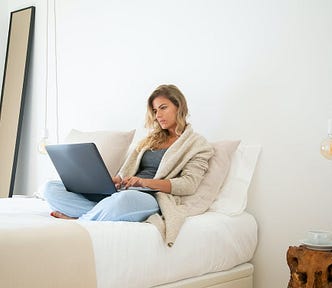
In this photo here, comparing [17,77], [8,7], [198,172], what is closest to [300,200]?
[198,172]

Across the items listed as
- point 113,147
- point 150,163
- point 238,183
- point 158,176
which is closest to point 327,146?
point 238,183

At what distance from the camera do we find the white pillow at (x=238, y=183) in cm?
240

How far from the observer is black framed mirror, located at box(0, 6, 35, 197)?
13.7ft

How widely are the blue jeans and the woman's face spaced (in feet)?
1.84

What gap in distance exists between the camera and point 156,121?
2.68m

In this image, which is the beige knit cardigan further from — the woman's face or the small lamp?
the small lamp

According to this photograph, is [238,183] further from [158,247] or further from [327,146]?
[158,247]

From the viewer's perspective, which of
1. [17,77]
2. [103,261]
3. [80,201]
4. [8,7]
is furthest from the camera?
[8,7]

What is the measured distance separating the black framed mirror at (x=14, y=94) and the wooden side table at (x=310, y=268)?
282 cm

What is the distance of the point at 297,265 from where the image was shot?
1.88m

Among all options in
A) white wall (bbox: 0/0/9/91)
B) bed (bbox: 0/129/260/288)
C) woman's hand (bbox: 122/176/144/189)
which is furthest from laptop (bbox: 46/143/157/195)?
white wall (bbox: 0/0/9/91)

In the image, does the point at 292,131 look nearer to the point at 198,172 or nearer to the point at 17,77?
the point at 198,172

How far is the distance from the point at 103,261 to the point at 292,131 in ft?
3.76

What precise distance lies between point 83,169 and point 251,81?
98cm
